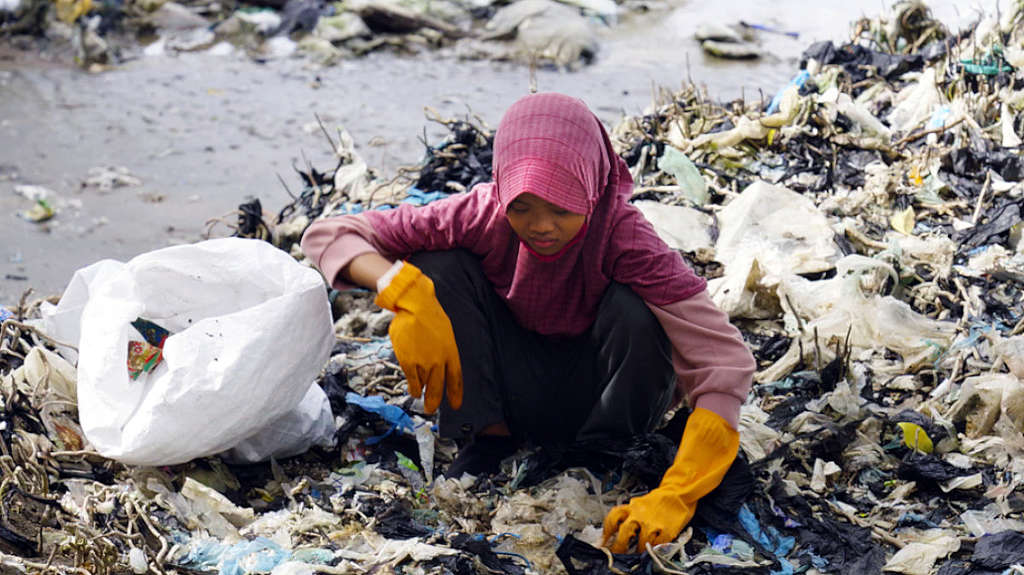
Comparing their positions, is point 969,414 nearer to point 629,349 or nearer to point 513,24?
point 629,349

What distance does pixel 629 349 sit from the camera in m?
2.13

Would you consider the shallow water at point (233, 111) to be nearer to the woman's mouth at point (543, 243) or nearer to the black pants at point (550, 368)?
the black pants at point (550, 368)

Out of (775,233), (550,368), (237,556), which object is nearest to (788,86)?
(775,233)

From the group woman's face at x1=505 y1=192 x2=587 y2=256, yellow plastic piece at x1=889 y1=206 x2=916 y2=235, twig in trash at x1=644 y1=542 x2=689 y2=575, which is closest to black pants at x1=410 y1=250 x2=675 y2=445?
woman's face at x1=505 y1=192 x2=587 y2=256

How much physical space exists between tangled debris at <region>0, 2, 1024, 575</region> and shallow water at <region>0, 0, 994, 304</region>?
0.96 metres

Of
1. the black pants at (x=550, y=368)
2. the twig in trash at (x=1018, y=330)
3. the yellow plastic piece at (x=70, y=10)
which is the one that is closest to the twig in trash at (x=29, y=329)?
the black pants at (x=550, y=368)

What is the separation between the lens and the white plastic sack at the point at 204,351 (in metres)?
2.02

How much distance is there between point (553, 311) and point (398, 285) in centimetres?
41

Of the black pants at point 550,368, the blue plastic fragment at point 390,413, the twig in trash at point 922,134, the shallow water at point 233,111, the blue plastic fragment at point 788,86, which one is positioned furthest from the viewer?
the shallow water at point 233,111

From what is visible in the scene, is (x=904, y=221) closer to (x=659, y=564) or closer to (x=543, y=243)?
(x=543, y=243)

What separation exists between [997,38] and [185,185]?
12.7ft

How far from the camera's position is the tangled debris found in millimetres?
1971

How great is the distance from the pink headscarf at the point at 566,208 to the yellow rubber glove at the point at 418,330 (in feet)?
0.49

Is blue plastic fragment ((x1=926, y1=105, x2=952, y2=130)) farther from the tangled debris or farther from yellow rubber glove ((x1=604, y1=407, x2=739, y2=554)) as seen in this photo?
yellow rubber glove ((x1=604, y1=407, x2=739, y2=554))
